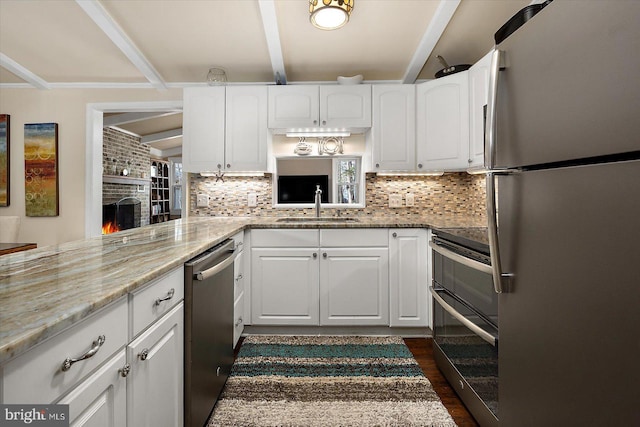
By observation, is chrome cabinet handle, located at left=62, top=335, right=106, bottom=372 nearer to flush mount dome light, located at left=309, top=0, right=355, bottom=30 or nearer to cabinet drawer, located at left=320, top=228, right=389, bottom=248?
cabinet drawer, located at left=320, top=228, right=389, bottom=248

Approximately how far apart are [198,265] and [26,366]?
2.70 feet

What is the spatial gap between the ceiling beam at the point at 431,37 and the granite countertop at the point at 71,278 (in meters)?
2.13

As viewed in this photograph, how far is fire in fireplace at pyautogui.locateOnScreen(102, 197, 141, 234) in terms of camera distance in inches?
251

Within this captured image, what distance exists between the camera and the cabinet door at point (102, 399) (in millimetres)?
695

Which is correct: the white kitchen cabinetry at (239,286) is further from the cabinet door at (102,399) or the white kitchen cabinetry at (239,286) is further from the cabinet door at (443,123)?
the cabinet door at (443,123)

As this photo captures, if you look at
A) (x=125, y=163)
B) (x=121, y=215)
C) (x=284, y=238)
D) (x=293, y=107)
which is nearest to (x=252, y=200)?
(x=284, y=238)

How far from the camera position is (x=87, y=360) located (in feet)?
2.42

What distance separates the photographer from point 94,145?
376 cm

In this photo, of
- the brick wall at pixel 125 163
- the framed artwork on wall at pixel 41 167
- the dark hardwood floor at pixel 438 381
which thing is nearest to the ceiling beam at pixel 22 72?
the framed artwork on wall at pixel 41 167

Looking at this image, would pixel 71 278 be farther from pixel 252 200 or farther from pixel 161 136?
pixel 161 136

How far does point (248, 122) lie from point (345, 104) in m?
0.92

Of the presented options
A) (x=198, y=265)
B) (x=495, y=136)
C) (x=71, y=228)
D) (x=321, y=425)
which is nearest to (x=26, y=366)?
(x=198, y=265)

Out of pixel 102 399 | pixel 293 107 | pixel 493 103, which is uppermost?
pixel 293 107

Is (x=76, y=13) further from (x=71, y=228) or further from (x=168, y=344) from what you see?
(x=168, y=344)
